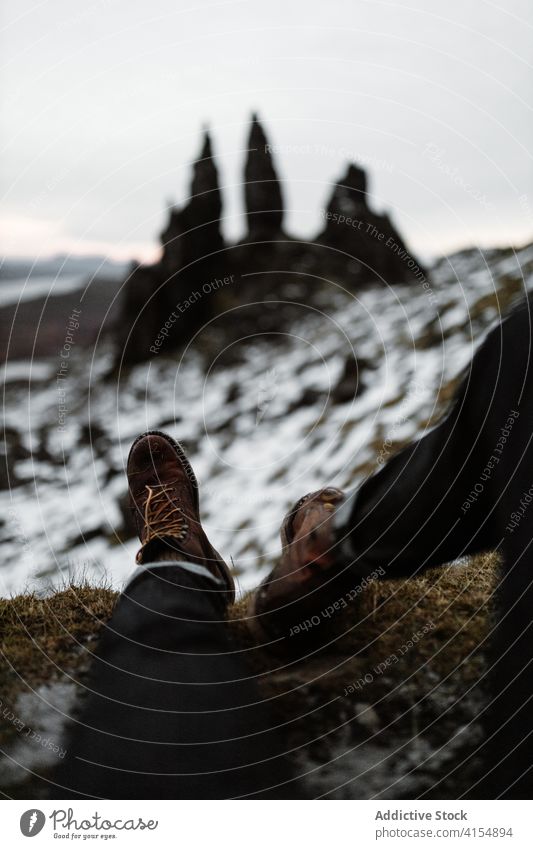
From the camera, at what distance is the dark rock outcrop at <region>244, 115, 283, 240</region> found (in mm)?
3568

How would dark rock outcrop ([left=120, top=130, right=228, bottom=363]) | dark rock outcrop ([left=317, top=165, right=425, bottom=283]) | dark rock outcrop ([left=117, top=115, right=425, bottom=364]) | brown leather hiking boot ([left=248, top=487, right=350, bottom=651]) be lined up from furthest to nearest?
1. dark rock outcrop ([left=120, top=130, right=228, bottom=363])
2. dark rock outcrop ([left=117, top=115, right=425, bottom=364])
3. dark rock outcrop ([left=317, top=165, right=425, bottom=283])
4. brown leather hiking boot ([left=248, top=487, right=350, bottom=651])

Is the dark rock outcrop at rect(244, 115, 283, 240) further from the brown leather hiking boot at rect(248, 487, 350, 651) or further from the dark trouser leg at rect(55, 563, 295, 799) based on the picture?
the dark trouser leg at rect(55, 563, 295, 799)

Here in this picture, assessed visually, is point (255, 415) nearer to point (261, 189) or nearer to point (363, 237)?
point (261, 189)

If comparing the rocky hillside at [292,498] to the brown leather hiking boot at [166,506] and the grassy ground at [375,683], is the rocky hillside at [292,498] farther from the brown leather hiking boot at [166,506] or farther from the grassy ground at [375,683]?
the brown leather hiking boot at [166,506]

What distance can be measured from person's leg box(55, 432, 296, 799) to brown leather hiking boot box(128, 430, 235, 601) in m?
0.03

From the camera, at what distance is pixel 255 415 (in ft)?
15.1

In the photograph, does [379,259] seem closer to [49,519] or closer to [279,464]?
[279,464]

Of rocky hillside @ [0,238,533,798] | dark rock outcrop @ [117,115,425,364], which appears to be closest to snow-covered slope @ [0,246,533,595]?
rocky hillside @ [0,238,533,798]

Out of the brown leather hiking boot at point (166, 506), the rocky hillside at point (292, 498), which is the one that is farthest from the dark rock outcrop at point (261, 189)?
the brown leather hiking boot at point (166, 506)

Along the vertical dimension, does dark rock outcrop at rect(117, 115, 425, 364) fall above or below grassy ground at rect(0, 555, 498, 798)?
above

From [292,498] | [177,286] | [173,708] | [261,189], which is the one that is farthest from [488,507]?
[177,286]

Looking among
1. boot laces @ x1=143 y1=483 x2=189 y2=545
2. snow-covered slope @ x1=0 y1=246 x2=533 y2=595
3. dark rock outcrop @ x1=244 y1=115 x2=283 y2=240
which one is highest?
dark rock outcrop @ x1=244 y1=115 x2=283 y2=240

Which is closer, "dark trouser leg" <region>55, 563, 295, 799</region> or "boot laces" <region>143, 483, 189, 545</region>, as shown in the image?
"dark trouser leg" <region>55, 563, 295, 799</region>

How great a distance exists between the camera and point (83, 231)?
3.42 m
